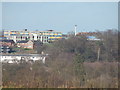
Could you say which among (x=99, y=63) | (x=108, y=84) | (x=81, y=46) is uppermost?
(x=81, y=46)

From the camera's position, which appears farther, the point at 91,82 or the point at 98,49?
the point at 98,49

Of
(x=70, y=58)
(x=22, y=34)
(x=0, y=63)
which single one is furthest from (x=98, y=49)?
(x=22, y=34)

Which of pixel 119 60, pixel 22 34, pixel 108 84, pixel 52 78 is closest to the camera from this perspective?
pixel 108 84

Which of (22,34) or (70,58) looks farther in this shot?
(22,34)

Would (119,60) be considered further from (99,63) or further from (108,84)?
(108,84)

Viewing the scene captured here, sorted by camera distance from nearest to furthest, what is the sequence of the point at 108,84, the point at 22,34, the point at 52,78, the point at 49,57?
the point at 108,84, the point at 52,78, the point at 49,57, the point at 22,34

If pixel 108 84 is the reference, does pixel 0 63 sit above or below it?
above

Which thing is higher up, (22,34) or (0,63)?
(22,34)

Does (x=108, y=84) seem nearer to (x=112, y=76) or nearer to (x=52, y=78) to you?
(x=112, y=76)

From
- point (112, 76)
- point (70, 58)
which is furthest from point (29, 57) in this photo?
point (112, 76)

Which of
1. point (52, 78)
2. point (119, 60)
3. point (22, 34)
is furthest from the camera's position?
point (22, 34)
